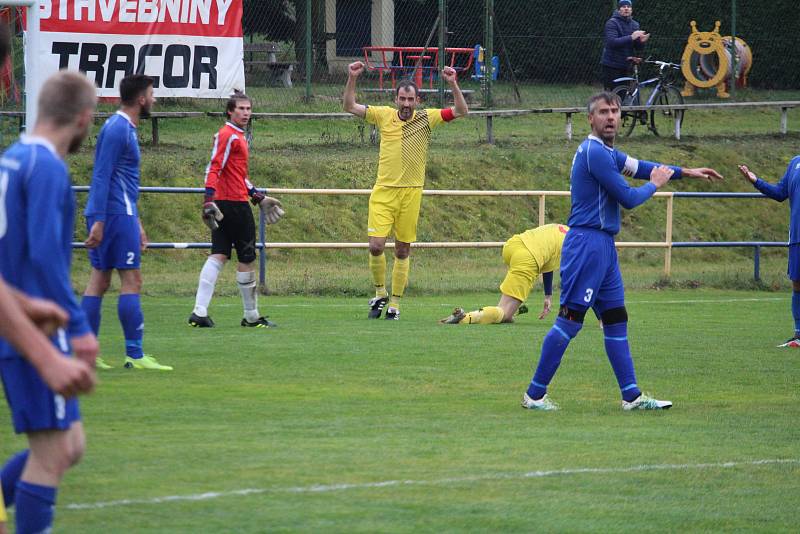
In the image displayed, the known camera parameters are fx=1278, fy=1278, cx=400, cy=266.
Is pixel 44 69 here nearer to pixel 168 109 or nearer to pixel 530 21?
pixel 168 109

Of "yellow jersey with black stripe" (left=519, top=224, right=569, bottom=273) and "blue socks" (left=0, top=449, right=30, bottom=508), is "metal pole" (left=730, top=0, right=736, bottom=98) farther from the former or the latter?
"blue socks" (left=0, top=449, right=30, bottom=508)

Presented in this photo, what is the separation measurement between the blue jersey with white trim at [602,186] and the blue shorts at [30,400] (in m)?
4.79

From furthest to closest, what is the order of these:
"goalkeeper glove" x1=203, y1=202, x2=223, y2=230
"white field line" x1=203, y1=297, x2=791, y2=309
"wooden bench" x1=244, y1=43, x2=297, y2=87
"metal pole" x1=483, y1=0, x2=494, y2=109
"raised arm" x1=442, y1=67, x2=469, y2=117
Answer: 1. "metal pole" x1=483, y1=0, x2=494, y2=109
2. "wooden bench" x1=244, y1=43, x2=297, y2=87
3. "white field line" x1=203, y1=297, x2=791, y2=309
4. "raised arm" x1=442, y1=67, x2=469, y2=117
5. "goalkeeper glove" x1=203, y1=202, x2=223, y2=230

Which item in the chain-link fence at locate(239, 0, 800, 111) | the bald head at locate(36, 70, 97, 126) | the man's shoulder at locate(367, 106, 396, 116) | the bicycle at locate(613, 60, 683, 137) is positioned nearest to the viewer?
the bald head at locate(36, 70, 97, 126)

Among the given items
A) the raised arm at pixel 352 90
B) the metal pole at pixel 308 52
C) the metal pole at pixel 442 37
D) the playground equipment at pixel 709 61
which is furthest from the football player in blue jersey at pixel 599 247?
the playground equipment at pixel 709 61

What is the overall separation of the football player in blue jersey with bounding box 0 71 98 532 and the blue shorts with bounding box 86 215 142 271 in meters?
4.67

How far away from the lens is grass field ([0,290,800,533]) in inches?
232

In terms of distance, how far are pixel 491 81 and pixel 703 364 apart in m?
13.2

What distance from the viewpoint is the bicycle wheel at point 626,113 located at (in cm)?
2369

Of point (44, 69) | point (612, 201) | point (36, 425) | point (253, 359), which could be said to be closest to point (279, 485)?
point (36, 425)

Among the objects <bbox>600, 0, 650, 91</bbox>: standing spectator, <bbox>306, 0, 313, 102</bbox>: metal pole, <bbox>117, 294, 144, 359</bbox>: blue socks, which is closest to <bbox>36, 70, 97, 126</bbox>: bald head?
<bbox>117, 294, 144, 359</bbox>: blue socks

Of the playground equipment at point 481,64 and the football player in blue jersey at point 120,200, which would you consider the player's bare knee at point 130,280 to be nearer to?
the football player in blue jersey at point 120,200

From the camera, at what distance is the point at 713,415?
28.5 ft

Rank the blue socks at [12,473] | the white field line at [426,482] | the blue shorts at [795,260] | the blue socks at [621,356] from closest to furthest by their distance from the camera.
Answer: the blue socks at [12,473] < the white field line at [426,482] < the blue socks at [621,356] < the blue shorts at [795,260]
